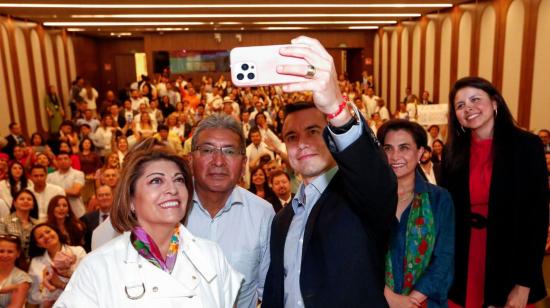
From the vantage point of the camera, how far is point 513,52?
852cm

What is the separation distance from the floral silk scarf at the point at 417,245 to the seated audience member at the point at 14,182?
455 cm

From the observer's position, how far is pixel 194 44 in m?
17.1

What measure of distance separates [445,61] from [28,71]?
38.4ft

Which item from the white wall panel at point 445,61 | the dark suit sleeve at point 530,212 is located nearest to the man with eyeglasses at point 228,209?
the dark suit sleeve at point 530,212

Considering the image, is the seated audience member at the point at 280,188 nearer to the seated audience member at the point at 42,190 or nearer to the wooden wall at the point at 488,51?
the seated audience member at the point at 42,190

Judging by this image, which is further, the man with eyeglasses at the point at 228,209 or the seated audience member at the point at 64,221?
the seated audience member at the point at 64,221

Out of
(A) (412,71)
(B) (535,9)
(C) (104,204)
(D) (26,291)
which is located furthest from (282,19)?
(D) (26,291)

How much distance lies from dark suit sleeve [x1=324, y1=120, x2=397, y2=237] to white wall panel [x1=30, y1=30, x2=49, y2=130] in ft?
42.5

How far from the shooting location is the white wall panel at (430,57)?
12.3 m

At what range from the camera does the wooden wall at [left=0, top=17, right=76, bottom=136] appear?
10023mm

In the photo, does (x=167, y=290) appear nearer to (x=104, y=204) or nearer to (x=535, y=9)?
(x=104, y=204)

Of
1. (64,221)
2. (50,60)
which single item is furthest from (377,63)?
(64,221)

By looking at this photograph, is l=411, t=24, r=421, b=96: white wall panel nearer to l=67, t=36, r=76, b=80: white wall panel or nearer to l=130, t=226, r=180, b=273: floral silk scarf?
l=67, t=36, r=76, b=80: white wall panel

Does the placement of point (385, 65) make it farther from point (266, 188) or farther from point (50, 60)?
point (266, 188)
